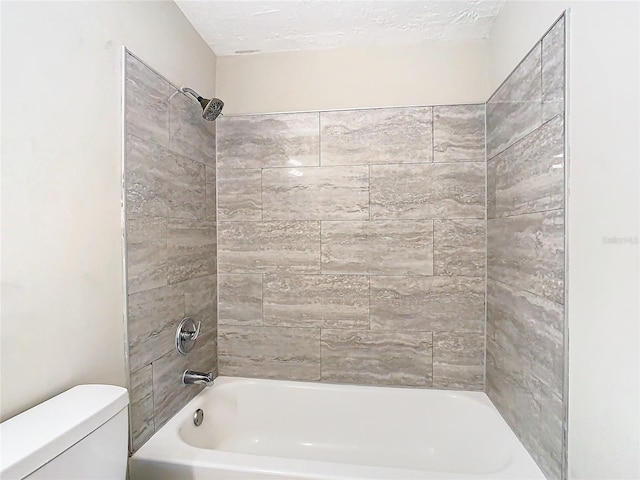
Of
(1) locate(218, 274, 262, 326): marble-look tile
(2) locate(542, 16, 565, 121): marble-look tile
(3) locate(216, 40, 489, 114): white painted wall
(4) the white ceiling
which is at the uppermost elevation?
(4) the white ceiling

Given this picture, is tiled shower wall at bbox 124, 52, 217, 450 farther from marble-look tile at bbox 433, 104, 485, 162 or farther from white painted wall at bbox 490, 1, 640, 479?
white painted wall at bbox 490, 1, 640, 479

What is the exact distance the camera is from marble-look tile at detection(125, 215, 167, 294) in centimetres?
145

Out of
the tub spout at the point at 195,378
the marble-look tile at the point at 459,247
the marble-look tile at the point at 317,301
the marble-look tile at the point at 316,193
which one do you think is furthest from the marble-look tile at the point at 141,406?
the marble-look tile at the point at 459,247

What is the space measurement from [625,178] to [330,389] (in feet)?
5.71

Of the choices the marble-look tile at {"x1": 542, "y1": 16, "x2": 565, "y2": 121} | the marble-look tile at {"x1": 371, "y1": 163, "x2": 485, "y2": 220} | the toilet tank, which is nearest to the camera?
the toilet tank

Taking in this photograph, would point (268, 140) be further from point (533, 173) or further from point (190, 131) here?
point (533, 173)

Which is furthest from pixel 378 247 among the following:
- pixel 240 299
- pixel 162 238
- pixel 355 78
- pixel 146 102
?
pixel 146 102

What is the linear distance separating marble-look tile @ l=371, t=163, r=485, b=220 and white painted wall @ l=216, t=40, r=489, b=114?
1.28 feet

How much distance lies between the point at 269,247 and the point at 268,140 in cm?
66

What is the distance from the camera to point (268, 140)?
7.30 ft

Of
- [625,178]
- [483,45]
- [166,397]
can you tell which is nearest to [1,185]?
[166,397]

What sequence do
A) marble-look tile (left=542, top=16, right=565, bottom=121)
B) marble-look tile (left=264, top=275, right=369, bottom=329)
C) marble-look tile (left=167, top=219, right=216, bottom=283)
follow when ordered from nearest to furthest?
marble-look tile (left=542, top=16, right=565, bottom=121) → marble-look tile (left=167, top=219, right=216, bottom=283) → marble-look tile (left=264, top=275, right=369, bottom=329)

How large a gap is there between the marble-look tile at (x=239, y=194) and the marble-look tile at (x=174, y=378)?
742 millimetres

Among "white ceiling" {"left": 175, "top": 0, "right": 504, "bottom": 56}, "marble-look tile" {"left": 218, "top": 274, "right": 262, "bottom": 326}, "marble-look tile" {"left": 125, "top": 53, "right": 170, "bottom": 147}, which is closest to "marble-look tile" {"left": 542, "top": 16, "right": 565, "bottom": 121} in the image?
"white ceiling" {"left": 175, "top": 0, "right": 504, "bottom": 56}
